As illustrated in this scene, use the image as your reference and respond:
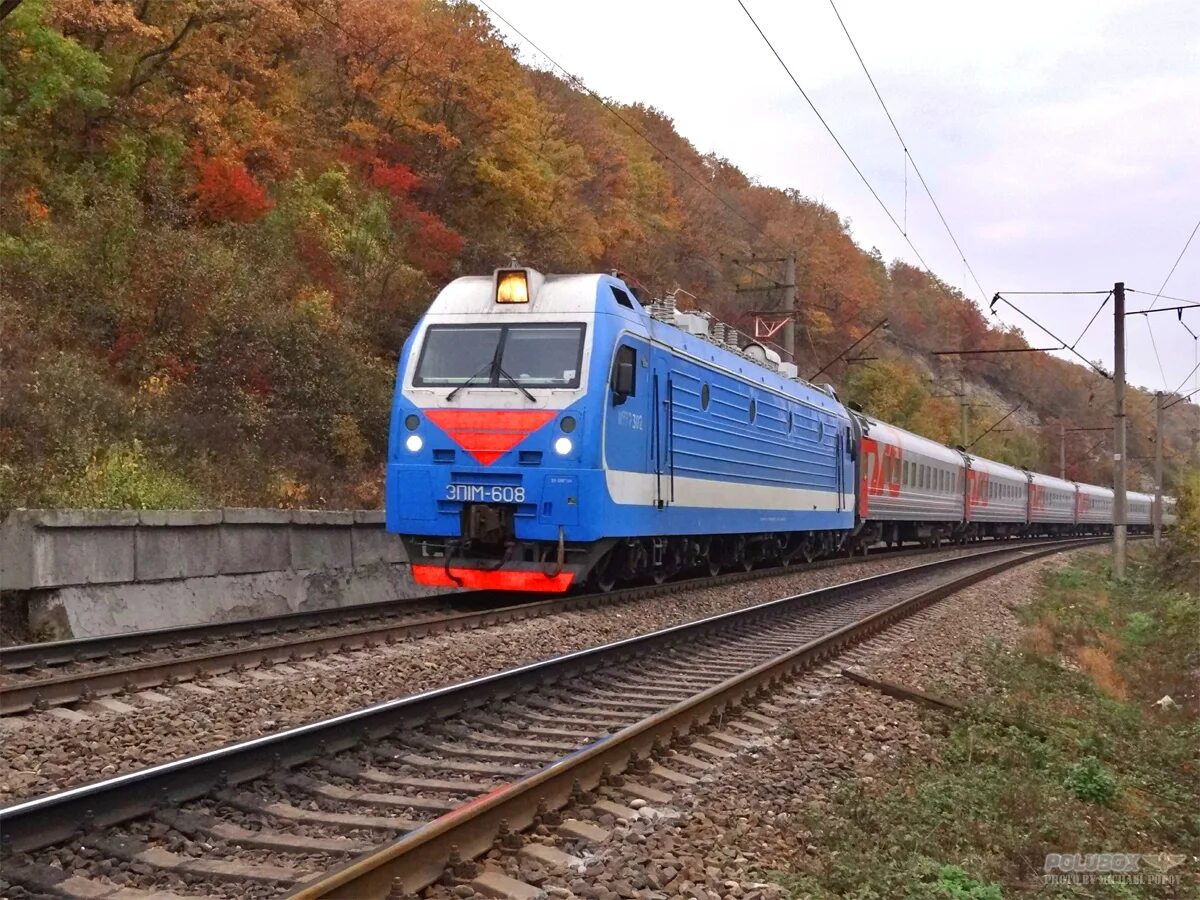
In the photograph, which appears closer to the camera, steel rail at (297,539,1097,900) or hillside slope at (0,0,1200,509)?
steel rail at (297,539,1097,900)

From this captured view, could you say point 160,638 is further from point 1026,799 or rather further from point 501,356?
point 1026,799

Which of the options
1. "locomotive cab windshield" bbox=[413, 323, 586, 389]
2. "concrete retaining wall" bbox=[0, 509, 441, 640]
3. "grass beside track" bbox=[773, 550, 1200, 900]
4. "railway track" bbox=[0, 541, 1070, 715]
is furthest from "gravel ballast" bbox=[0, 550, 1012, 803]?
"grass beside track" bbox=[773, 550, 1200, 900]

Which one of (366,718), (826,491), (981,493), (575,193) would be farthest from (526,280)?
(981,493)

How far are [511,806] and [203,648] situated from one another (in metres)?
5.13

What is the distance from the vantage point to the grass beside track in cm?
524

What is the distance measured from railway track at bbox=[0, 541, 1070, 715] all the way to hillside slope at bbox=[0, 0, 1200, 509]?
3.07m

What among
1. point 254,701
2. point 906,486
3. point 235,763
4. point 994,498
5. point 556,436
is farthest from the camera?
point 994,498

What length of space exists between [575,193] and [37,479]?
26994mm

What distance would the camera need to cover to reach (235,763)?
18.2 ft

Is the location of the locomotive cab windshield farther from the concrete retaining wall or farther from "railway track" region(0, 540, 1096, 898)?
"railway track" region(0, 540, 1096, 898)

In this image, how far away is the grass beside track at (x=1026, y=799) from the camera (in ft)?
17.2

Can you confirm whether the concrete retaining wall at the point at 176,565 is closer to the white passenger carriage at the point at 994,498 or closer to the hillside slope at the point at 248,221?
the hillside slope at the point at 248,221

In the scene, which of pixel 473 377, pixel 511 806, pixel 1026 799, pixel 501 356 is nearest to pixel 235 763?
pixel 511 806

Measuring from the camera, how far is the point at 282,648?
9.05 meters
